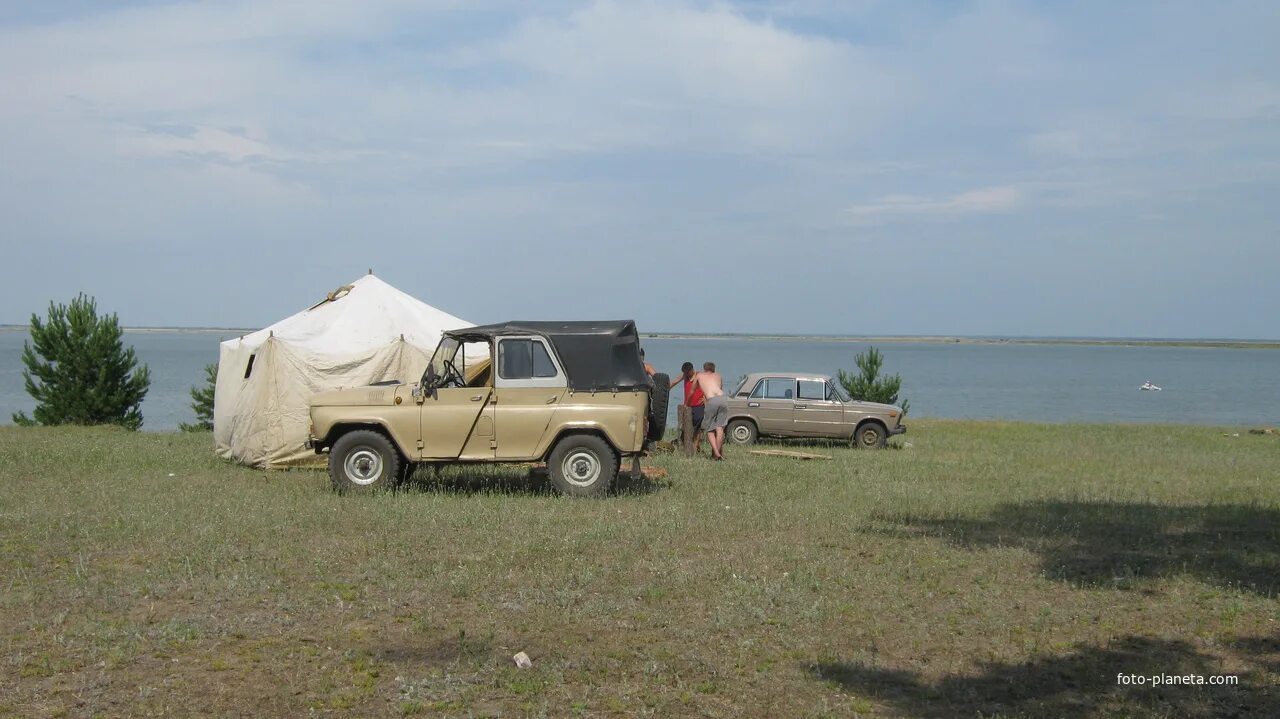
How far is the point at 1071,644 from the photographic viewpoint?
7.14m

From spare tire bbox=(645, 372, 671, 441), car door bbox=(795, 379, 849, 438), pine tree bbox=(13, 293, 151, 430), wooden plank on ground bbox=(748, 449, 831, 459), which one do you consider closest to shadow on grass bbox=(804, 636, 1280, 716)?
spare tire bbox=(645, 372, 671, 441)

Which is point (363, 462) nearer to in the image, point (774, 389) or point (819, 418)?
point (774, 389)

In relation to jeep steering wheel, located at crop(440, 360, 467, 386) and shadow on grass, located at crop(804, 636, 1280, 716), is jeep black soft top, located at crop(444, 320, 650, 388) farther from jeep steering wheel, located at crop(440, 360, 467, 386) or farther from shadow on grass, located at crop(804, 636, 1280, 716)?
shadow on grass, located at crop(804, 636, 1280, 716)

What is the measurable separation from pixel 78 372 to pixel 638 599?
2518 cm

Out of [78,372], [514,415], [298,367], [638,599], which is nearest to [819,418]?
[514,415]

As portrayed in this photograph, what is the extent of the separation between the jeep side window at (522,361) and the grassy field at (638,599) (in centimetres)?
151

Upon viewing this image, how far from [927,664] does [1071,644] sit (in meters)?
1.13

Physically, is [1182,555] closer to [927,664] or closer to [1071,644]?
[1071,644]

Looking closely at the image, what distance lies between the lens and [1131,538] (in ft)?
35.1

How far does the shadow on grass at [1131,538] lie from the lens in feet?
30.0

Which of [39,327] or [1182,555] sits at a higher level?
[39,327]

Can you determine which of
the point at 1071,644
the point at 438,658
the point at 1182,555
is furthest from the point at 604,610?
the point at 1182,555

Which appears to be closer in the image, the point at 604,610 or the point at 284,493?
the point at 604,610

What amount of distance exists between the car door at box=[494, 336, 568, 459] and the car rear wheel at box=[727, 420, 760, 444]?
348 inches
